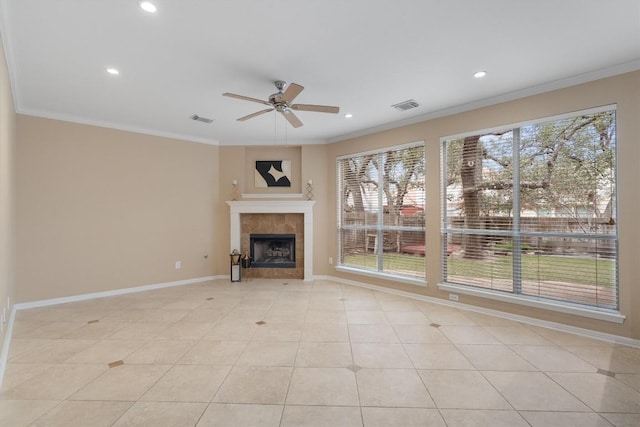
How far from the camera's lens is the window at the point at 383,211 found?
454 cm

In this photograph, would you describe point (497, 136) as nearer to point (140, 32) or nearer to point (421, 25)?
point (421, 25)

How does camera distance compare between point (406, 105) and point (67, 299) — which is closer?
point (406, 105)

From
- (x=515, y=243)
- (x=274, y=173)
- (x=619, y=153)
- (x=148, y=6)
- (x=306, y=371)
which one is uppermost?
(x=148, y=6)

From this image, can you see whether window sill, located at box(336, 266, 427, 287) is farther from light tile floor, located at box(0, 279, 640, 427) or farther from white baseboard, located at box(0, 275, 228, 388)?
white baseboard, located at box(0, 275, 228, 388)

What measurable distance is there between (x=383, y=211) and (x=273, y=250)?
2.43 m

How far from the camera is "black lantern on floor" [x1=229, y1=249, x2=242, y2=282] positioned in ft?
18.0

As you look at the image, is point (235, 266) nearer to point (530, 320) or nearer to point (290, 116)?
point (290, 116)

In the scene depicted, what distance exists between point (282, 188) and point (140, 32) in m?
3.68

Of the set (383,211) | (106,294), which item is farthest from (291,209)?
(106,294)

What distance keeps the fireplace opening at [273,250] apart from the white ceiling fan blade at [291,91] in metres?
3.24

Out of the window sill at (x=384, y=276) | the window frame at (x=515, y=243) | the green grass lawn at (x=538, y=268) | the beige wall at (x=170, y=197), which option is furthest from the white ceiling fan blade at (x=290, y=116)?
the window sill at (x=384, y=276)

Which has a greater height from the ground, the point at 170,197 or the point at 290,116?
the point at 290,116

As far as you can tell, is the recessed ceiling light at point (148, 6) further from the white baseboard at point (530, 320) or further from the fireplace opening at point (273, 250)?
the white baseboard at point (530, 320)

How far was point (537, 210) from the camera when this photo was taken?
3418 mm
